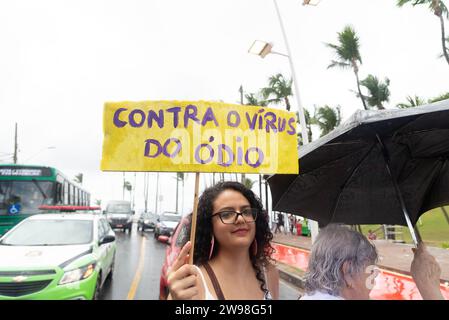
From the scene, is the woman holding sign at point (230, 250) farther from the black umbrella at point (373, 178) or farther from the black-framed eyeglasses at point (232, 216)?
the black umbrella at point (373, 178)

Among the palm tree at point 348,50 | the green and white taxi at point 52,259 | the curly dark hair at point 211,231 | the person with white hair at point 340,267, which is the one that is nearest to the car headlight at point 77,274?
the green and white taxi at point 52,259

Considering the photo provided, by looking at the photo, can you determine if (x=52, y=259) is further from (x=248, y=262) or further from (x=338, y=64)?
(x=338, y=64)

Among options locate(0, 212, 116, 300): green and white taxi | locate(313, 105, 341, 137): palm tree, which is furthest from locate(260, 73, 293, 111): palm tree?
locate(0, 212, 116, 300): green and white taxi

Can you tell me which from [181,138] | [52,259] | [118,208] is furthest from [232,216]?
[118,208]

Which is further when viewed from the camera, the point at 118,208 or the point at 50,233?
the point at 118,208

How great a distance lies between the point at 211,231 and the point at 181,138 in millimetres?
664

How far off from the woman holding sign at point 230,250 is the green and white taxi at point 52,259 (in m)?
3.04

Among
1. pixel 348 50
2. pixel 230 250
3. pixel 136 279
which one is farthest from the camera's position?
pixel 348 50

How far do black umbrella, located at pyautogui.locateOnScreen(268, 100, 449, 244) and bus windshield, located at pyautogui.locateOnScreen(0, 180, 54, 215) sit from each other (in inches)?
380

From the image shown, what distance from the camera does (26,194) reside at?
10219 millimetres

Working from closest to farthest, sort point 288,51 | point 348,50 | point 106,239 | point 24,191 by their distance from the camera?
1. point 106,239
2. point 24,191
3. point 288,51
4. point 348,50

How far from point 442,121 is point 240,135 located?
135 cm

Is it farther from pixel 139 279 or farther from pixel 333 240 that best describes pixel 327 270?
pixel 139 279

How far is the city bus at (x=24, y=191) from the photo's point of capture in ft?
32.4
